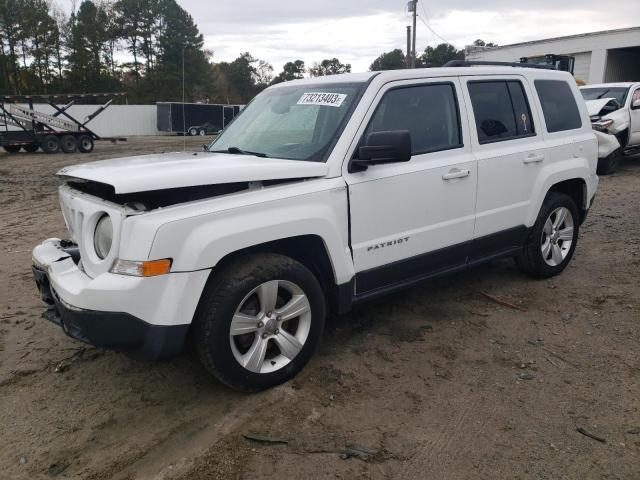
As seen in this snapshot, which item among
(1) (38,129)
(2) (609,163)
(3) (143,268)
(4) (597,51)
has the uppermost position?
(4) (597,51)

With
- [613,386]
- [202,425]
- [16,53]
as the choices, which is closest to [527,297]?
[613,386]

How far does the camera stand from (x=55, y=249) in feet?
11.4

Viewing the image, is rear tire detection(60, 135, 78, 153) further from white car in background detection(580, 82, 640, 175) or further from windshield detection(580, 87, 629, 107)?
white car in background detection(580, 82, 640, 175)

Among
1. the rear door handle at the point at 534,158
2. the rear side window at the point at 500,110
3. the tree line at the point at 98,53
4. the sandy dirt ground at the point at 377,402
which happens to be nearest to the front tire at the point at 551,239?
the sandy dirt ground at the point at 377,402

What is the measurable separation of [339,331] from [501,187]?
1.78 meters

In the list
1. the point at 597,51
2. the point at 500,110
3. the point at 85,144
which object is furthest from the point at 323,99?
the point at 597,51

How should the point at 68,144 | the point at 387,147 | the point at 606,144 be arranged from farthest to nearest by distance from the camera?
1. the point at 68,144
2. the point at 606,144
3. the point at 387,147

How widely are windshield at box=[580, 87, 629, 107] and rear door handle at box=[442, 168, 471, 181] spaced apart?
32.1ft

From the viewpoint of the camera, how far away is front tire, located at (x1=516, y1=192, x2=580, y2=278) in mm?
4855

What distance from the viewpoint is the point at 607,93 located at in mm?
12297

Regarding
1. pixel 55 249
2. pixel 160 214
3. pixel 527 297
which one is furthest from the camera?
pixel 527 297

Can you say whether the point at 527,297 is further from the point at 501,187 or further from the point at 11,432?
the point at 11,432

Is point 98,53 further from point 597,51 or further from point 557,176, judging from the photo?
point 557,176

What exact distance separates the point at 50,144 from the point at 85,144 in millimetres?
1365
